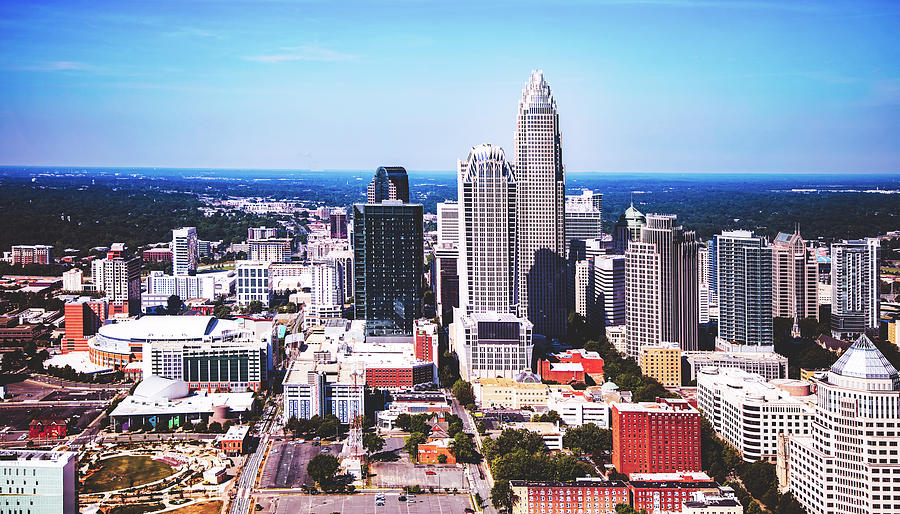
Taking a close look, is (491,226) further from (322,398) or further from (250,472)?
(250,472)

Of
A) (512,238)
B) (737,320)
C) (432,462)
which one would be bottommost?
(432,462)

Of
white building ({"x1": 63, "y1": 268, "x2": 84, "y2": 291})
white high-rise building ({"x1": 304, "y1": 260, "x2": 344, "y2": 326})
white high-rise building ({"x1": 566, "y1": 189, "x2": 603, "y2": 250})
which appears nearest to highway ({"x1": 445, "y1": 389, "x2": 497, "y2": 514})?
white high-rise building ({"x1": 304, "y1": 260, "x2": 344, "y2": 326})

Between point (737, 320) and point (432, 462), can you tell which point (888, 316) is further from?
point (432, 462)

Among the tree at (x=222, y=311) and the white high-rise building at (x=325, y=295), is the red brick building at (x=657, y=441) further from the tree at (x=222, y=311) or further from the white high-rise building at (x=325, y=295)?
the tree at (x=222, y=311)

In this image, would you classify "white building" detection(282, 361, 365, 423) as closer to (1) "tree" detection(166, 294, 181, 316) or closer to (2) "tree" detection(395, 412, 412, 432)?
(2) "tree" detection(395, 412, 412, 432)

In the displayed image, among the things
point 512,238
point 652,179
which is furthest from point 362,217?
point 652,179

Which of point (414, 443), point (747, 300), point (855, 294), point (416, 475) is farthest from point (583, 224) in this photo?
point (416, 475)
